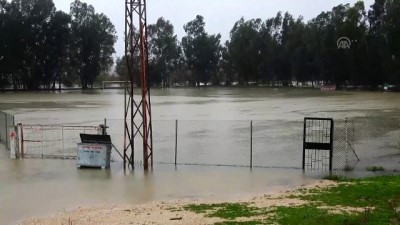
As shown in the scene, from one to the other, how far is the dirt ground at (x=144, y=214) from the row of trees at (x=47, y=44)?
4175 inches

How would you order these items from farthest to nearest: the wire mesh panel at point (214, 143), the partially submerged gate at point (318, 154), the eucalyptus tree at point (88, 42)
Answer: the eucalyptus tree at point (88, 42)
the wire mesh panel at point (214, 143)
the partially submerged gate at point (318, 154)

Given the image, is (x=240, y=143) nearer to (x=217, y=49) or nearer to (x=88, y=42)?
(x=88, y=42)

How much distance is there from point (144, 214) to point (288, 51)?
12597cm

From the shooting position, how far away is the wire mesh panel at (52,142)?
21.1 meters

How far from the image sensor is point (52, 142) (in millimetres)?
24609

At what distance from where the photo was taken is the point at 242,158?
19.7m

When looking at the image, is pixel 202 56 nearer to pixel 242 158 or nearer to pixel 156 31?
pixel 156 31

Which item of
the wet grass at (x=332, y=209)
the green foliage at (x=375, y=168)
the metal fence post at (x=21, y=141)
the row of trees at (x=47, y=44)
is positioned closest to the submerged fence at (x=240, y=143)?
the metal fence post at (x=21, y=141)

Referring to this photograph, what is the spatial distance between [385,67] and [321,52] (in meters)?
18.3

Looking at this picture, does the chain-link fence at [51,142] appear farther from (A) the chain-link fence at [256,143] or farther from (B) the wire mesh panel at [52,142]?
(A) the chain-link fence at [256,143]

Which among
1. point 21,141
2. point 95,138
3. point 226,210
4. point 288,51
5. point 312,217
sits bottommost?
point 226,210

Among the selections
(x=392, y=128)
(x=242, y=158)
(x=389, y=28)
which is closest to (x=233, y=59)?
(x=389, y=28)

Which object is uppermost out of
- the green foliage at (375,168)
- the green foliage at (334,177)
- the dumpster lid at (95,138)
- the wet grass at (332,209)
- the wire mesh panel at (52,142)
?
the dumpster lid at (95,138)

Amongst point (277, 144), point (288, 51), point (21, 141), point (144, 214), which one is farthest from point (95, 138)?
point (288, 51)
